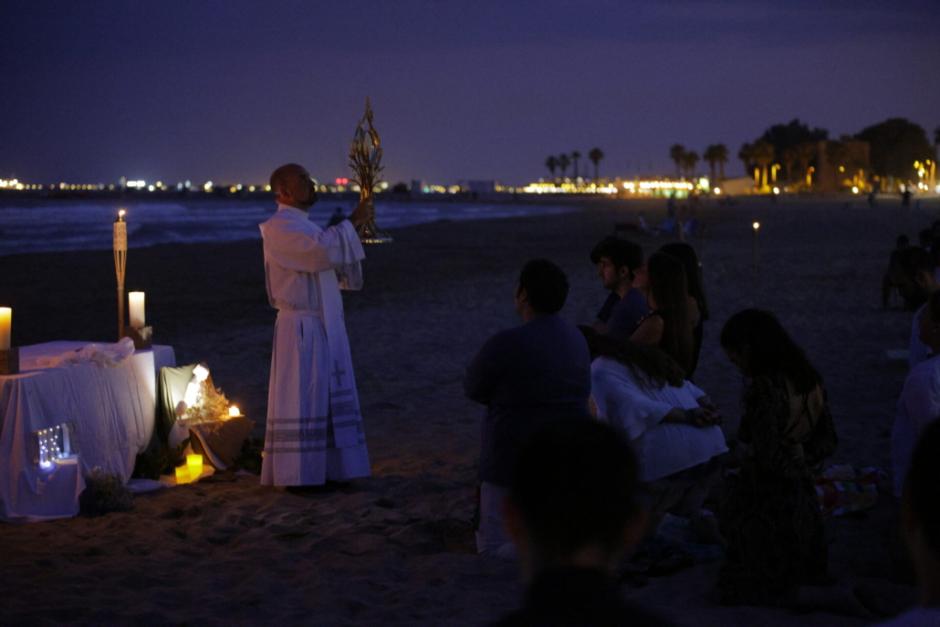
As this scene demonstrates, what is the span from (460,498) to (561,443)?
516 centimetres

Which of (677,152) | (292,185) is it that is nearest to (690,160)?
(677,152)

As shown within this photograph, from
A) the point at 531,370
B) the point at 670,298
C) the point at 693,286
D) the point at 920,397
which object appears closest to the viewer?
the point at 531,370

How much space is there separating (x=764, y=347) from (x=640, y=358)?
93 centimetres

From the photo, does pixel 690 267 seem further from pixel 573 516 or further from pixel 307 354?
pixel 573 516

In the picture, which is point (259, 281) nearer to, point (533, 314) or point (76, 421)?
point (76, 421)

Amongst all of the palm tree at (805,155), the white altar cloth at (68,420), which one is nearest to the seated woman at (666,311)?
the white altar cloth at (68,420)

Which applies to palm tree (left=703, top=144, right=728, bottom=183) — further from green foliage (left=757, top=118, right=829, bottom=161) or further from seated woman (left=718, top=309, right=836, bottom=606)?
seated woman (left=718, top=309, right=836, bottom=606)

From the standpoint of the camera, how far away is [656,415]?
215 inches

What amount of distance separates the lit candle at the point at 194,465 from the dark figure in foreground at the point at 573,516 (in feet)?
19.4

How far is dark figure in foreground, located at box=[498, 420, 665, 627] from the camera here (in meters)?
1.75

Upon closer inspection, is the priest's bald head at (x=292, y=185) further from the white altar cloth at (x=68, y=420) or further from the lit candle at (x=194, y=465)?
the lit candle at (x=194, y=465)

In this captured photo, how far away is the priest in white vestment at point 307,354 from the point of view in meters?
7.01

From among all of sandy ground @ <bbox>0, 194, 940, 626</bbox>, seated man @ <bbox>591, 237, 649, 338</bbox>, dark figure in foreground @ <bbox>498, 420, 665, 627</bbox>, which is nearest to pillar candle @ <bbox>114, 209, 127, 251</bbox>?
sandy ground @ <bbox>0, 194, 940, 626</bbox>

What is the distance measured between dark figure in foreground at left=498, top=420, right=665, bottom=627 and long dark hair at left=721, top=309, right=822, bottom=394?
3.11 meters
